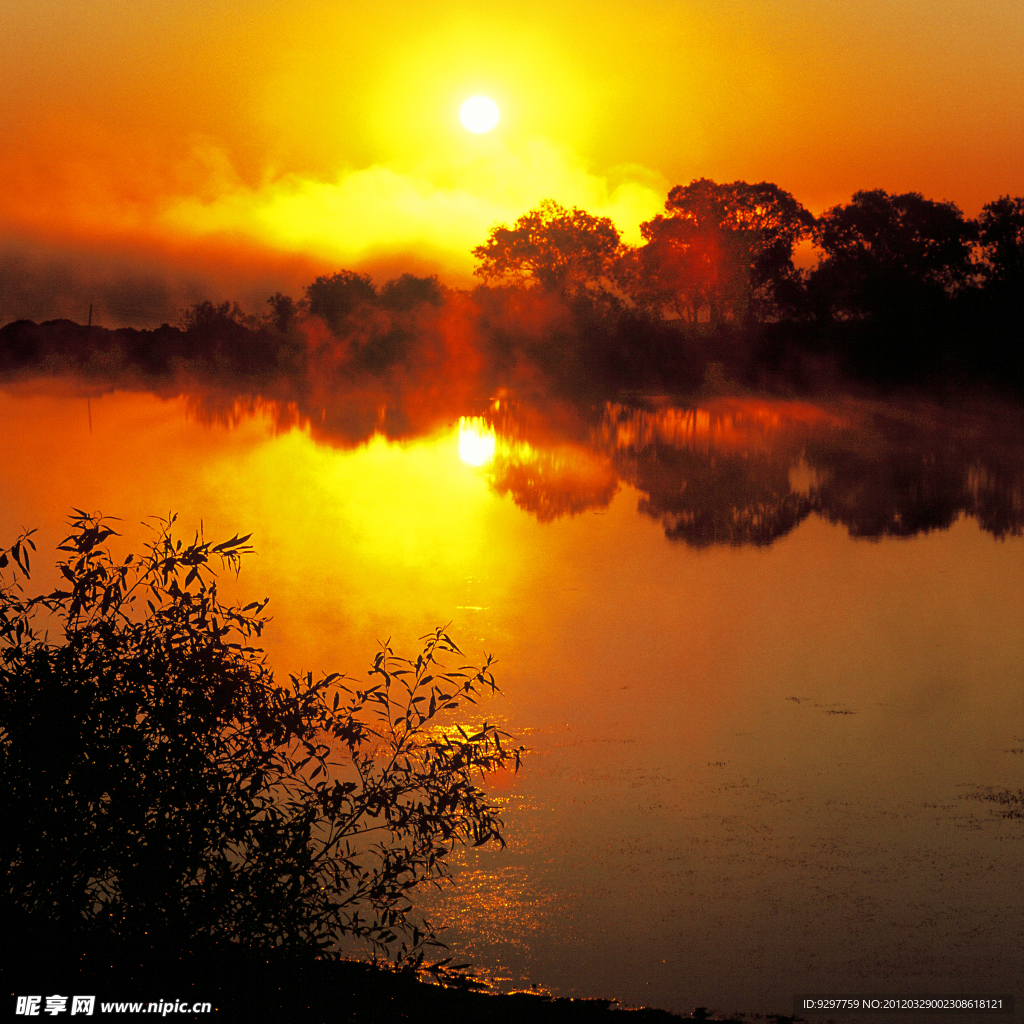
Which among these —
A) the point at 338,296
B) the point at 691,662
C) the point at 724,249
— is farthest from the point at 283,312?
the point at 691,662

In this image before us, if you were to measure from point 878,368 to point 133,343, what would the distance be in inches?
3679

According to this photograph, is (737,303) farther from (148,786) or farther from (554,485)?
(148,786)

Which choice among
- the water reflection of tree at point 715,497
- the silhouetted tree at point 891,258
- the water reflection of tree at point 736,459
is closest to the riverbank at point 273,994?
the water reflection of tree at point 715,497

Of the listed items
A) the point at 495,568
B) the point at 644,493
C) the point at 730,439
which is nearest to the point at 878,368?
the point at 730,439

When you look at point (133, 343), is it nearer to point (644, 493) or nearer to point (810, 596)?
point (644, 493)

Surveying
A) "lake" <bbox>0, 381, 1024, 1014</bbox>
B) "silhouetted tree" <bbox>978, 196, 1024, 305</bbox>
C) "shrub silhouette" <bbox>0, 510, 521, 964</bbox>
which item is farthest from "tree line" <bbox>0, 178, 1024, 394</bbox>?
"shrub silhouette" <bbox>0, 510, 521, 964</bbox>

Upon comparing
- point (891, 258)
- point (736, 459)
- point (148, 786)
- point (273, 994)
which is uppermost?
point (891, 258)

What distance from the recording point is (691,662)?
17734mm

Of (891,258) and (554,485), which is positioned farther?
(891,258)

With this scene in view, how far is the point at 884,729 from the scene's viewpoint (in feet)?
46.7

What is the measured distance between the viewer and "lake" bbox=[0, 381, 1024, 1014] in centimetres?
932

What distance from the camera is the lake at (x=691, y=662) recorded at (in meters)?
9.32

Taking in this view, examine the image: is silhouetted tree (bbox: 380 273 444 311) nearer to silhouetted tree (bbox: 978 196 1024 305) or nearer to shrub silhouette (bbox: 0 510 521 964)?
silhouetted tree (bbox: 978 196 1024 305)

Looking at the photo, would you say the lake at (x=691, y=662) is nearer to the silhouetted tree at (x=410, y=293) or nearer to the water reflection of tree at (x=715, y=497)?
the water reflection of tree at (x=715, y=497)
